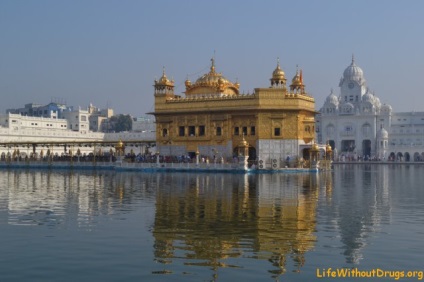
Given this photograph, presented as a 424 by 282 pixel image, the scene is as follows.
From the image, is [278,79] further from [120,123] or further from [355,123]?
[120,123]

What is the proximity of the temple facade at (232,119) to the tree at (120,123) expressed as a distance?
7608 centimetres

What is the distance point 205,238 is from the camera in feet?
42.4

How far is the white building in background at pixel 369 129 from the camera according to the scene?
106m

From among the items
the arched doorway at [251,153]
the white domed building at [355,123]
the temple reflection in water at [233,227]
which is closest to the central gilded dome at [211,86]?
the arched doorway at [251,153]

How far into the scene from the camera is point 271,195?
23.8m

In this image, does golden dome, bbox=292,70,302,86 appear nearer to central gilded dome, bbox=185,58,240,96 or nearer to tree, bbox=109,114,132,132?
central gilded dome, bbox=185,58,240,96

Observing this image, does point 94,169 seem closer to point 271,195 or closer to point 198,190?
point 198,190

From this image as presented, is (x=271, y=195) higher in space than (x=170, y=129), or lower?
lower

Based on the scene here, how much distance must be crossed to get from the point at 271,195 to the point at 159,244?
12027 mm

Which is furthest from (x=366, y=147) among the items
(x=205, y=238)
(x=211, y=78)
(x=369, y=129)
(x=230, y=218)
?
(x=205, y=238)

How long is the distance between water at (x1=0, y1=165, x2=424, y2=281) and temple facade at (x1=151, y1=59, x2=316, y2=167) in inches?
1072

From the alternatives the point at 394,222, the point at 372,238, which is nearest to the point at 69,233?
the point at 372,238

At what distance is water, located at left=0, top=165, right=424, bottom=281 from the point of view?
33.0 feet

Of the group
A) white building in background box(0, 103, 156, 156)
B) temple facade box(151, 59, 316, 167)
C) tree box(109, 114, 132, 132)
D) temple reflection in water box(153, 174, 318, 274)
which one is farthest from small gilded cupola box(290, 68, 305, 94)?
tree box(109, 114, 132, 132)
